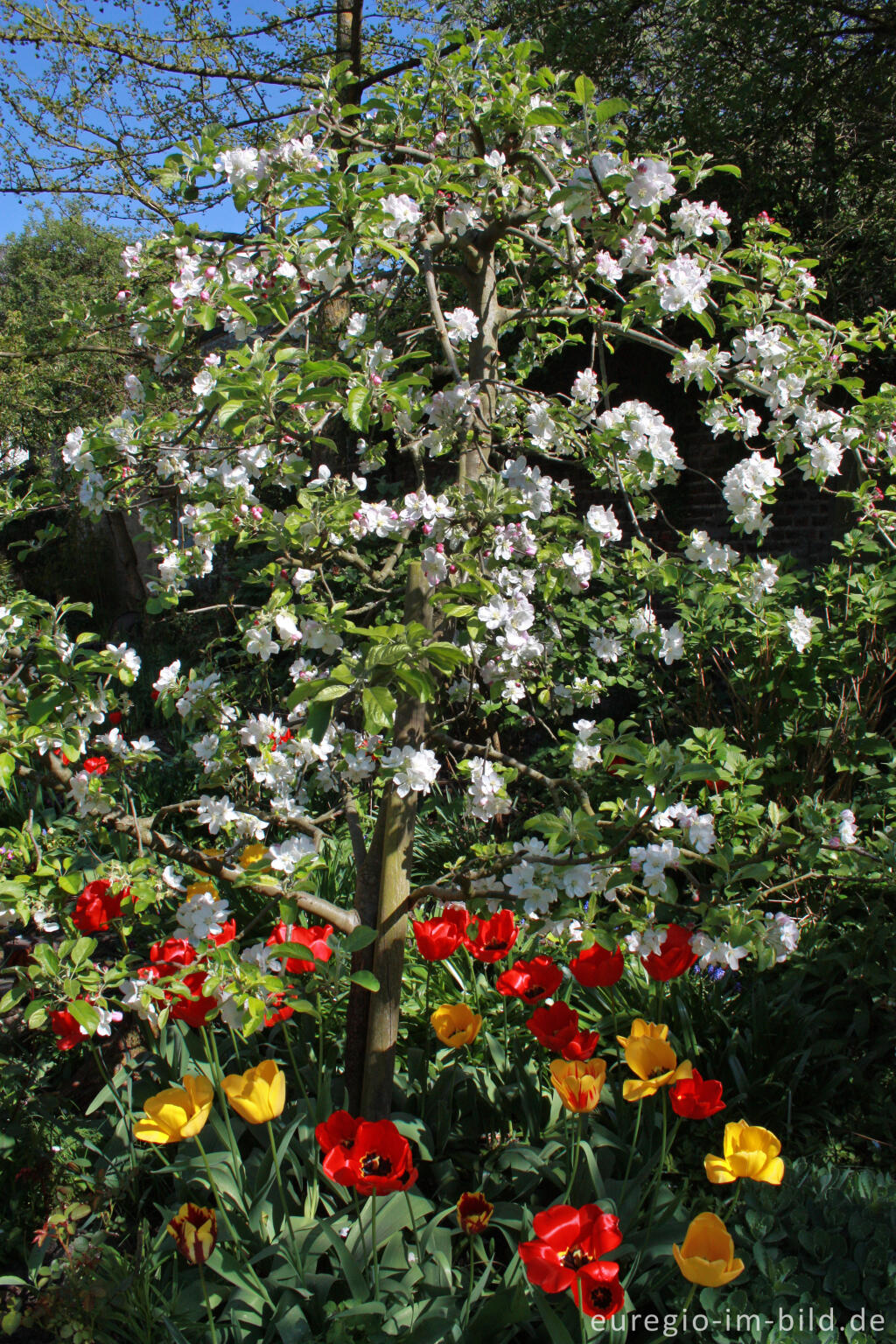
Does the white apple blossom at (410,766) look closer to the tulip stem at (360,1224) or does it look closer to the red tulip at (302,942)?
the red tulip at (302,942)

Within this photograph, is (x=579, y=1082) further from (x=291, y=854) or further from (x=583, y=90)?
(x=583, y=90)

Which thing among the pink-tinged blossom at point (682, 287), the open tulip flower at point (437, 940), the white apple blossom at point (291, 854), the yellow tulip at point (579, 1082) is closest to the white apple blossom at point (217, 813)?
the white apple blossom at point (291, 854)

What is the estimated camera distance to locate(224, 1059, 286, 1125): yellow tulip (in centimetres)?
119

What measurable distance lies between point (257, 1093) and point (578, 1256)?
0.48 metres

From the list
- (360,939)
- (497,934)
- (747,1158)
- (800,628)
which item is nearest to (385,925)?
(497,934)

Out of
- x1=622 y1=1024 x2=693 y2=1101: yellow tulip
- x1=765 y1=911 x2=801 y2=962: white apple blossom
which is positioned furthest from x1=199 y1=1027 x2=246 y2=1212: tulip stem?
x1=765 y1=911 x2=801 y2=962: white apple blossom

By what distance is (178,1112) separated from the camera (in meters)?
1.19

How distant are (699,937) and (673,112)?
18.4 ft

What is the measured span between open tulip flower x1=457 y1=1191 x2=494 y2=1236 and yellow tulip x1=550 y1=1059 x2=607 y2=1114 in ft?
0.60

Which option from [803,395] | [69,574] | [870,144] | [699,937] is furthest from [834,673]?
[69,574]

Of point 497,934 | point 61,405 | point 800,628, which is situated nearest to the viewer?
point 497,934

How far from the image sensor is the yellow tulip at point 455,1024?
144 centimetres

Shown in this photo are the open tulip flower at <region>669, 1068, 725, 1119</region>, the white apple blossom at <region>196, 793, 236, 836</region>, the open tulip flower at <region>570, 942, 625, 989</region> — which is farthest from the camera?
the white apple blossom at <region>196, 793, 236, 836</region>

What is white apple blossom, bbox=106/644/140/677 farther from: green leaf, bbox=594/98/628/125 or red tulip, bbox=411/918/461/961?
green leaf, bbox=594/98/628/125
